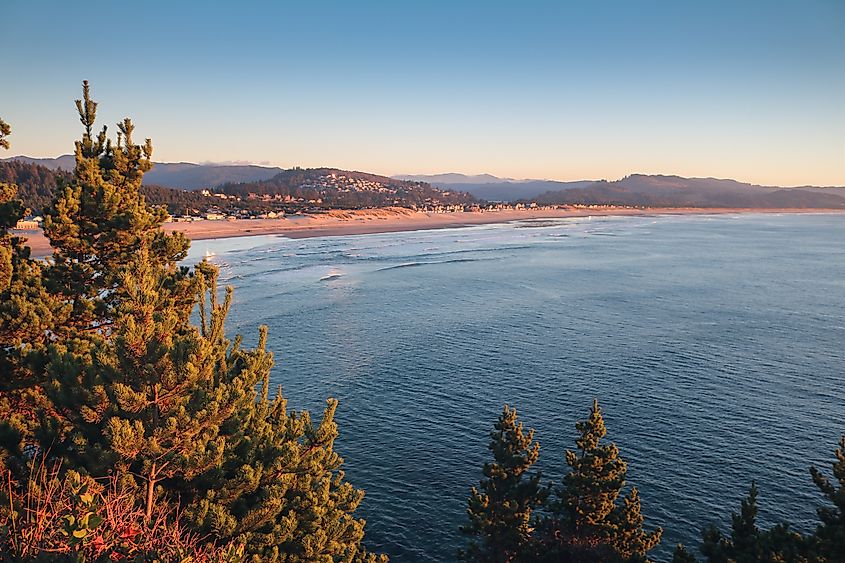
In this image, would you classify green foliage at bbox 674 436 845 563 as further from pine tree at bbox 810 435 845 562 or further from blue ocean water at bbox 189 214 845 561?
blue ocean water at bbox 189 214 845 561

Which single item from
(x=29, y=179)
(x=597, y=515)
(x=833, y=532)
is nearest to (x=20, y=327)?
(x=597, y=515)

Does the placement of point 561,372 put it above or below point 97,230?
below

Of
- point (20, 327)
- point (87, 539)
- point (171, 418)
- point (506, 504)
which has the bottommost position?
point (506, 504)

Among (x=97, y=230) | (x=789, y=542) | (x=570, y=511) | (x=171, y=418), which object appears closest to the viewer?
(x=171, y=418)

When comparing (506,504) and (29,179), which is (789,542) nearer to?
(506,504)

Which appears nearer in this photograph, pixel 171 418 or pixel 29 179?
pixel 171 418

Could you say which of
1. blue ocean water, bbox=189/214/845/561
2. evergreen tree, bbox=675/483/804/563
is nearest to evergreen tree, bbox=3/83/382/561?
evergreen tree, bbox=675/483/804/563

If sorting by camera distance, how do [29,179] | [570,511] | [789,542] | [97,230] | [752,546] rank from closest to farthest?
[789,542]
[752,546]
[97,230]
[570,511]
[29,179]
